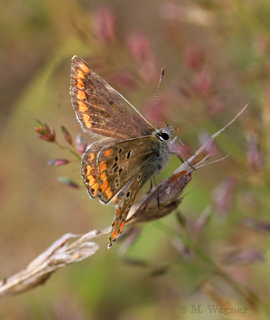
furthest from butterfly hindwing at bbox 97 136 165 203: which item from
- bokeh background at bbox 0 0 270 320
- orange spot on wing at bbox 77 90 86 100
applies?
orange spot on wing at bbox 77 90 86 100

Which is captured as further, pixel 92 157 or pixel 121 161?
pixel 121 161

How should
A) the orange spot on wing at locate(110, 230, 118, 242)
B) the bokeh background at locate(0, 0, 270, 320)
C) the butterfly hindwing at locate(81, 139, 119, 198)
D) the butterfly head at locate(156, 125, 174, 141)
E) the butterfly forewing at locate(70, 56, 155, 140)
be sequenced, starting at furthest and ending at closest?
the bokeh background at locate(0, 0, 270, 320) → the butterfly head at locate(156, 125, 174, 141) → the butterfly forewing at locate(70, 56, 155, 140) → the butterfly hindwing at locate(81, 139, 119, 198) → the orange spot on wing at locate(110, 230, 118, 242)

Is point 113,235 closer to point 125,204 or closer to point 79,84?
point 125,204

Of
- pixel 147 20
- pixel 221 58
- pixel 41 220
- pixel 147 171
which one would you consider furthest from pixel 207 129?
pixel 147 20

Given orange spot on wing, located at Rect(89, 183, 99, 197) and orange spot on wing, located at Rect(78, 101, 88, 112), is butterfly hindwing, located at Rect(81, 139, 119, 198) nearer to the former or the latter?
orange spot on wing, located at Rect(89, 183, 99, 197)

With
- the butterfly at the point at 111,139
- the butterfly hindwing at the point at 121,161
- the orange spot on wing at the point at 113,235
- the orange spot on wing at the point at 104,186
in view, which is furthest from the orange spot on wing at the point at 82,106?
the orange spot on wing at the point at 113,235

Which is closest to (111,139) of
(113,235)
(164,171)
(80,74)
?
(80,74)
